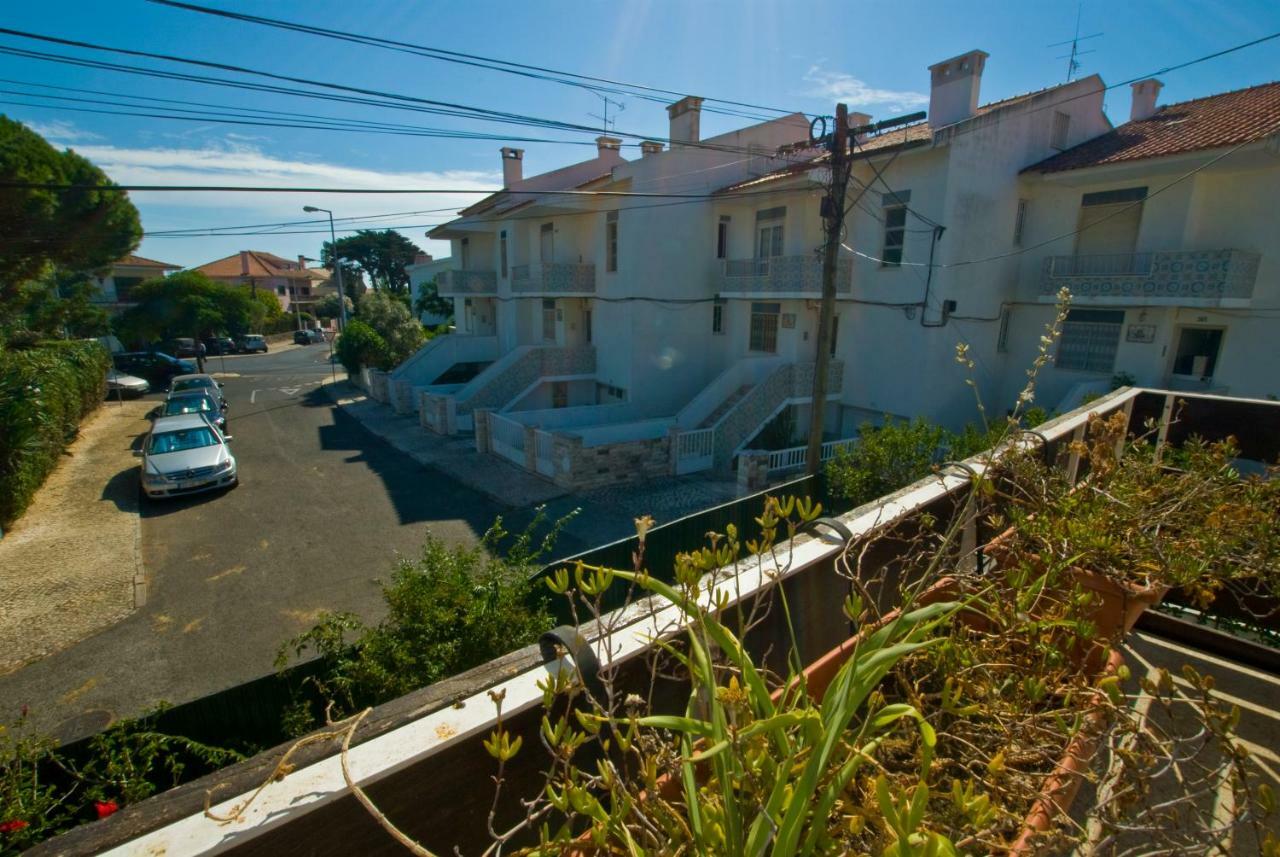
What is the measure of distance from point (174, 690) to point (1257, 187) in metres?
19.6

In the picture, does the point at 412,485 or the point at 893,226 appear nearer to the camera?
the point at 412,485

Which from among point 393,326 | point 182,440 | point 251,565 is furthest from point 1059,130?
point 393,326

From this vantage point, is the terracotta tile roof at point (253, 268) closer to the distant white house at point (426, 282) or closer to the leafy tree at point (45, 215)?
the distant white house at point (426, 282)

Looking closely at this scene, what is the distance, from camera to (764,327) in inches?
692

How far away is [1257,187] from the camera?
11.6 meters

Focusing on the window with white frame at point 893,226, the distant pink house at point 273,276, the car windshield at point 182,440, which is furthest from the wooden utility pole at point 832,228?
the distant pink house at point 273,276

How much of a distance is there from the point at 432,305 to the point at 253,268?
35.3 metres

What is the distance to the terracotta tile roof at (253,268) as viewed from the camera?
207 feet

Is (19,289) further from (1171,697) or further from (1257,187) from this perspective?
(1257,187)

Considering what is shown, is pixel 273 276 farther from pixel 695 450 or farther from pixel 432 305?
pixel 695 450

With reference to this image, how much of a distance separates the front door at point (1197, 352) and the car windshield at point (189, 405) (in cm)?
2507

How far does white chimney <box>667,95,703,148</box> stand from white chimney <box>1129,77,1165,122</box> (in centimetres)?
1119

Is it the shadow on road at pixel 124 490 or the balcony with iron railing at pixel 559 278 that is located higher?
the balcony with iron railing at pixel 559 278

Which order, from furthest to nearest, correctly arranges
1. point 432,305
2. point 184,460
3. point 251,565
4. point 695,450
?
point 432,305 < point 695,450 < point 184,460 < point 251,565
